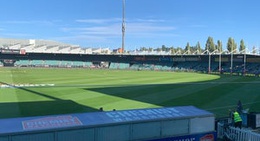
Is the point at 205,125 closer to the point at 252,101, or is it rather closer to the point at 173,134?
the point at 173,134

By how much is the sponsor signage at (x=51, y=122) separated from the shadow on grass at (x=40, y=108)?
1095 centimetres

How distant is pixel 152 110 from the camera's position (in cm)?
1511

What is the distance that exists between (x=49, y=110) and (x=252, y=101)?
69.4ft

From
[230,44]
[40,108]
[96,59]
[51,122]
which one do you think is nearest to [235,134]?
[51,122]

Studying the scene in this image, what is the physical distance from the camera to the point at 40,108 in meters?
25.9

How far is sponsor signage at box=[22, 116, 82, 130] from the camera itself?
1197 cm

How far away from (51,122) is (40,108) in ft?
46.3

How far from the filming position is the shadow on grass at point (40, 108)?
23.8 meters

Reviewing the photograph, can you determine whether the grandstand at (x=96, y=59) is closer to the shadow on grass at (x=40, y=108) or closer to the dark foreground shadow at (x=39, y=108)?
the shadow on grass at (x=40, y=108)

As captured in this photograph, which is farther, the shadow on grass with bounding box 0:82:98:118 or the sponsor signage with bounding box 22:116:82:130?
the shadow on grass with bounding box 0:82:98:118

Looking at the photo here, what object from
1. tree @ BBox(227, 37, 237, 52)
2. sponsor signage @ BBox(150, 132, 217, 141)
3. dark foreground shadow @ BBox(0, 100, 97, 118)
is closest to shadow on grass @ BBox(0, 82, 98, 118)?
dark foreground shadow @ BBox(0, 100, 97, 118)

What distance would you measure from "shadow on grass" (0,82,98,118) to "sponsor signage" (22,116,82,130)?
1095cm

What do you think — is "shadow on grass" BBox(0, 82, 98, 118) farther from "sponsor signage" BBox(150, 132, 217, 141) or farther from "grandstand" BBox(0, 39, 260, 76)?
"grandstand" BBox(0, 39, 260, 76)

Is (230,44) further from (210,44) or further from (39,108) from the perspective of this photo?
(39,108)
